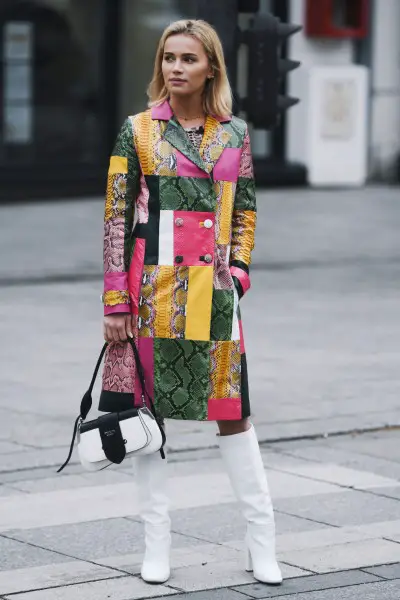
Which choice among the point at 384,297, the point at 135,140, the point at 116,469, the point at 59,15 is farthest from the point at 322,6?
the point at 135,140

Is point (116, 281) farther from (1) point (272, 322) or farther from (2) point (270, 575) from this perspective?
(1) point (272, 322)

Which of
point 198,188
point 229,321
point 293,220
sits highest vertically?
point 198,188

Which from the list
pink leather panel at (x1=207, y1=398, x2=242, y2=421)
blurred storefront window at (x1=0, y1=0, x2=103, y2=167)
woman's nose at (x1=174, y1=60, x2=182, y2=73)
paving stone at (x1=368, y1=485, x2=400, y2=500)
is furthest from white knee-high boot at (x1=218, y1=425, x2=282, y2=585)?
blurred storefront window at (x1=0, y1=0, x2=103, y2=167)

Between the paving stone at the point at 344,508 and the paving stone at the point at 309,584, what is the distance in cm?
73

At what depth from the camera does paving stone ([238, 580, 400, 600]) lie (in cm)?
514

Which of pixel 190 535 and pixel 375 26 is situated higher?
pixel 375 26

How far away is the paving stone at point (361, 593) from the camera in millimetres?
5145

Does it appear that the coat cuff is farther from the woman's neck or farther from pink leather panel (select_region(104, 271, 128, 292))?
the woman's neck

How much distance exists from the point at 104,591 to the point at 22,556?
0.52 meters

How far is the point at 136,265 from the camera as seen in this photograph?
17.1ft

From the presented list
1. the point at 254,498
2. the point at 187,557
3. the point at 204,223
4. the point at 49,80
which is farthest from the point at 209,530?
the point at 49,80

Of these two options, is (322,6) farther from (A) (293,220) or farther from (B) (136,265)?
(B) (136,265)

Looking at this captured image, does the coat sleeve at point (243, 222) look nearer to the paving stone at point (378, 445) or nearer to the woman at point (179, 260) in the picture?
the woman at point (179, 260)

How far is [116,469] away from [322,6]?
45.1 ft
